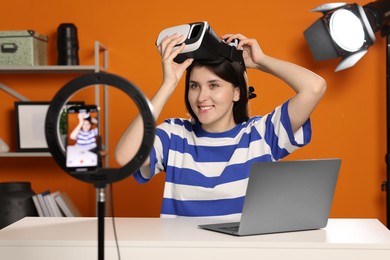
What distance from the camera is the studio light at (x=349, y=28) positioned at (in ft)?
9.34

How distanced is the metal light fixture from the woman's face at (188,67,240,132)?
105 centimetres

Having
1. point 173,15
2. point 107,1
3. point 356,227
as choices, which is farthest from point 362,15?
point 356,227

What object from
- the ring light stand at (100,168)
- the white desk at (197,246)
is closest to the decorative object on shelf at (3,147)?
the white desk at (197,246)

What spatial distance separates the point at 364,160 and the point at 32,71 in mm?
1849

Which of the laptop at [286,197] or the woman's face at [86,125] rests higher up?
the woman's face at [86,125]

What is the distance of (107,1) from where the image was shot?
3281mm

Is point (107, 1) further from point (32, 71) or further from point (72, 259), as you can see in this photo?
point (72, 259)

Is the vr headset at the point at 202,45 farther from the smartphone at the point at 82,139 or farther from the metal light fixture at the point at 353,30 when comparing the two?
the metal light fixture at the point at 353,30

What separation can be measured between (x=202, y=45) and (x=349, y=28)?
53.5 inches

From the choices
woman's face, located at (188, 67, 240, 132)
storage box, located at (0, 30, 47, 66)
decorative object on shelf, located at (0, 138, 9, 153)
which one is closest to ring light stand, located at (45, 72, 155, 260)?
woman's face, located at (188, 67, 240, 132)

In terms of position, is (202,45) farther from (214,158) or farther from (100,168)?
(100,168)

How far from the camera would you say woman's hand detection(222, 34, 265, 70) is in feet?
6.51

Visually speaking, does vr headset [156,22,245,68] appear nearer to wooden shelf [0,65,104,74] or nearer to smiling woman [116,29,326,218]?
smiling woman [116,29,326,218]

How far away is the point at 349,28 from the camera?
2.89m
